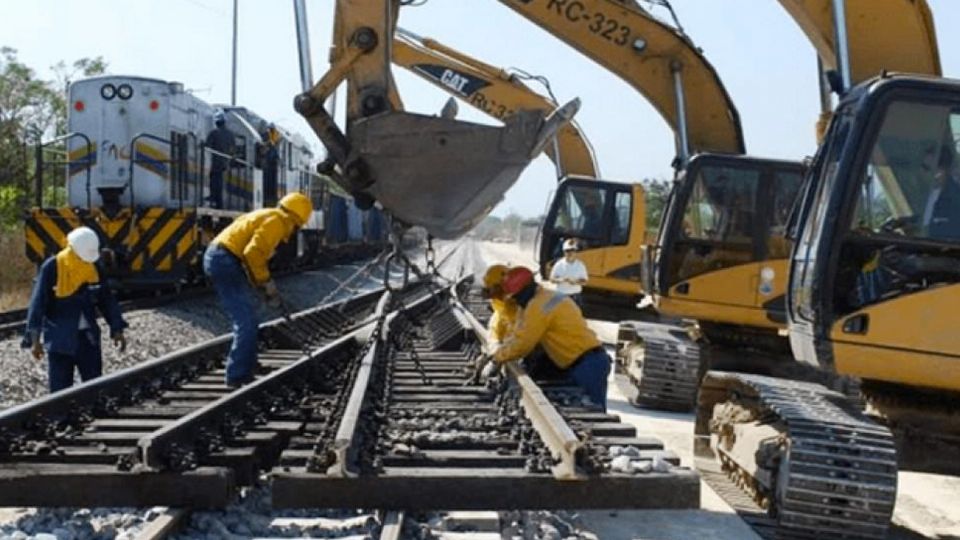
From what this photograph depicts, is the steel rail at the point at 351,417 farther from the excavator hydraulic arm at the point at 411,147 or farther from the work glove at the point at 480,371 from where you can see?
the excavator hydraulic arm at the point at 411,147

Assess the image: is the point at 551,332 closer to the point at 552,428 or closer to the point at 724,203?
the point at 552,428

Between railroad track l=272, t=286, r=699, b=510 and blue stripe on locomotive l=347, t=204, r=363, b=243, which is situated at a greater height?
blue stripe on locomotive l=347, t=204, r=363, b=243

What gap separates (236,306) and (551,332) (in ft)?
8.15

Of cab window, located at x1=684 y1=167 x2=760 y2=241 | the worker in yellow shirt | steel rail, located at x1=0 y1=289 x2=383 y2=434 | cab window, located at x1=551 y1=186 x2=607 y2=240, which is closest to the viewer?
steel rail, located at x1=0 y1=289 x2=383 y2=434

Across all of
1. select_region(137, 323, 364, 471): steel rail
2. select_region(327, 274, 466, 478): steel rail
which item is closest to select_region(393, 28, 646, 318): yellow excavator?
select_region(327, 274, 466, 478): steel rail

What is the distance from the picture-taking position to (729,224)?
11734 mm

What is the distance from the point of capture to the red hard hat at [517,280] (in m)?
8.29

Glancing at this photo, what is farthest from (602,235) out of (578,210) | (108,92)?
(108,92)

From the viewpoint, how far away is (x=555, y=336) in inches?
336

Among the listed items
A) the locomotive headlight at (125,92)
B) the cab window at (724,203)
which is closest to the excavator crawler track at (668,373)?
the cab window at (724,203)

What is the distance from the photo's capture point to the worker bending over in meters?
8.27

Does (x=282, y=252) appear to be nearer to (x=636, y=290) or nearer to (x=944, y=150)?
(x=636, y=290)

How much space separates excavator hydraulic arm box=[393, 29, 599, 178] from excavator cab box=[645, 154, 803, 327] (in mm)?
8123

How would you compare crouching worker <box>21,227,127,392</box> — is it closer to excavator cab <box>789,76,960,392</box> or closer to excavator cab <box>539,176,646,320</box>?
excavator cab <box>789,76,960,392</box>
